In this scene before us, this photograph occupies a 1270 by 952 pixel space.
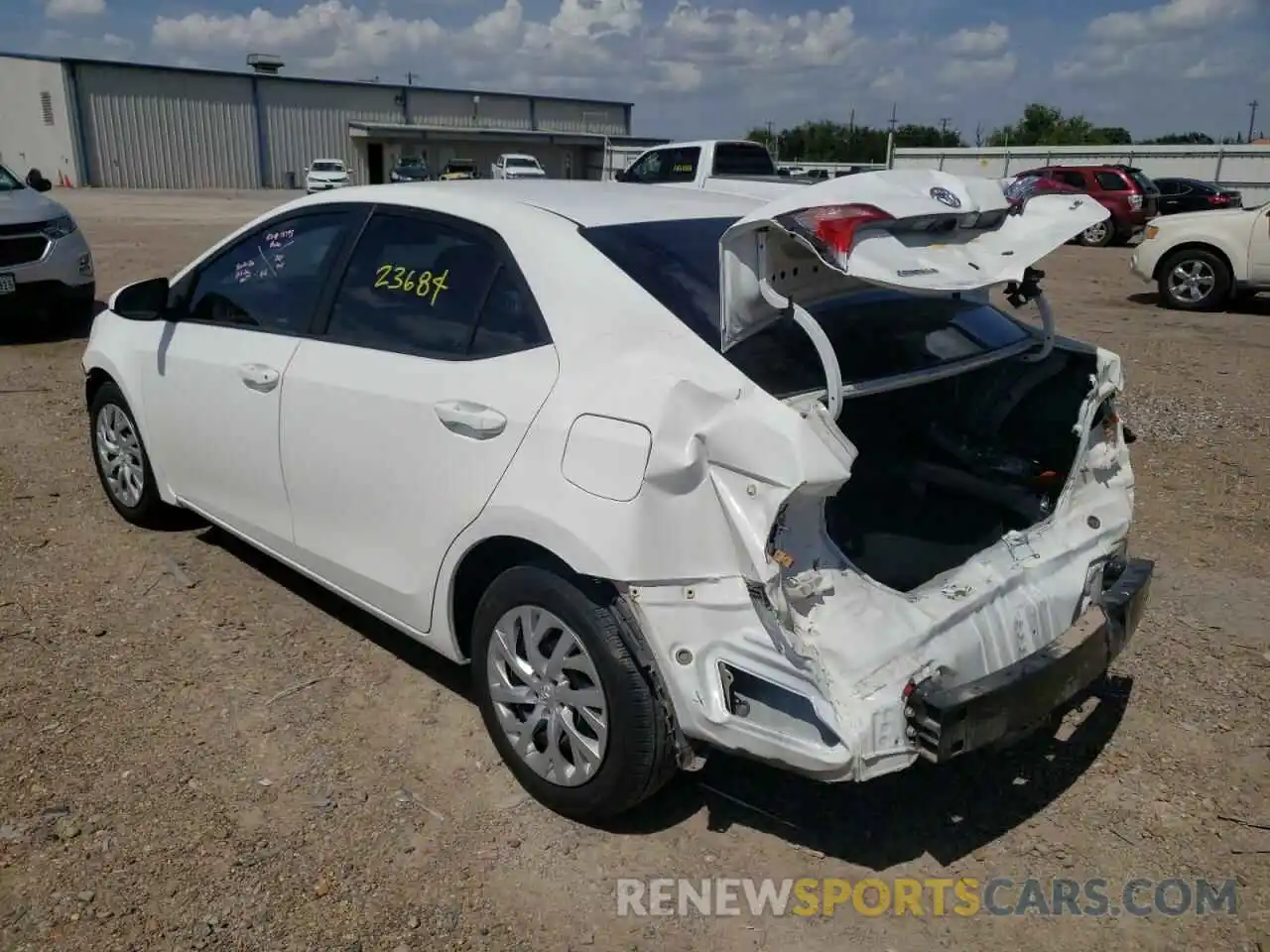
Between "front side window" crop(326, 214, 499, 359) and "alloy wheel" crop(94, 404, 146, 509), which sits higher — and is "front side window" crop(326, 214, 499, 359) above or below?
above

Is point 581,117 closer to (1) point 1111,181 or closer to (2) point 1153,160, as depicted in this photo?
(2) point 1153,160

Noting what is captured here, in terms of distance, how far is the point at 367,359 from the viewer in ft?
10.9

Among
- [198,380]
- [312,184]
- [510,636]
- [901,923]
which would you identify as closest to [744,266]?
[510,636]

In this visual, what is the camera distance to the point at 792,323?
9.41ft

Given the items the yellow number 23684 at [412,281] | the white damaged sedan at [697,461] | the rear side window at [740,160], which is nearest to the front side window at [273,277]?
the white damaged sedan at [697,461]

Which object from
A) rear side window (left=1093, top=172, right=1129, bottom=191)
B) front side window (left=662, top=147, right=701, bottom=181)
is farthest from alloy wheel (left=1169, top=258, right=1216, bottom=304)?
rear side window (left=1093, top=172, right=1129, bottom=191)

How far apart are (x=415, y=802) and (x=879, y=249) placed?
2.07 m

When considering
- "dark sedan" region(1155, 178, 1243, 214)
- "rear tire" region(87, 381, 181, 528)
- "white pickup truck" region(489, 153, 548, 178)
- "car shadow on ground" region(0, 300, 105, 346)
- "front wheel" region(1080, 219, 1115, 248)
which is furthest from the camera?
"white pickup truck" region(489, 153, 548, 178)

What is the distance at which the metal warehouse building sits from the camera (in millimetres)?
46625

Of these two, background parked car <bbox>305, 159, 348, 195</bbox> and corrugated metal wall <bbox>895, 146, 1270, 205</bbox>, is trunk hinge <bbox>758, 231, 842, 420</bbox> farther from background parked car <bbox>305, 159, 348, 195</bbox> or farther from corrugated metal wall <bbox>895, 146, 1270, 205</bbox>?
background parked car <bbox>305, 159, 348, 195</bbox>

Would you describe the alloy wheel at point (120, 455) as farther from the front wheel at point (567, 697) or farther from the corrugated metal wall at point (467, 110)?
the corrugated metal wall at point (467, 110)

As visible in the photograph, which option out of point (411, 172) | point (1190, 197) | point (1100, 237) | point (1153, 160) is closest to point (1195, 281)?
point (1100, 237)

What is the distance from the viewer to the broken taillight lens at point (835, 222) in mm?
2465

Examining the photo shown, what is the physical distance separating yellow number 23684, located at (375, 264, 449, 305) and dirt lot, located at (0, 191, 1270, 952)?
1404mm
